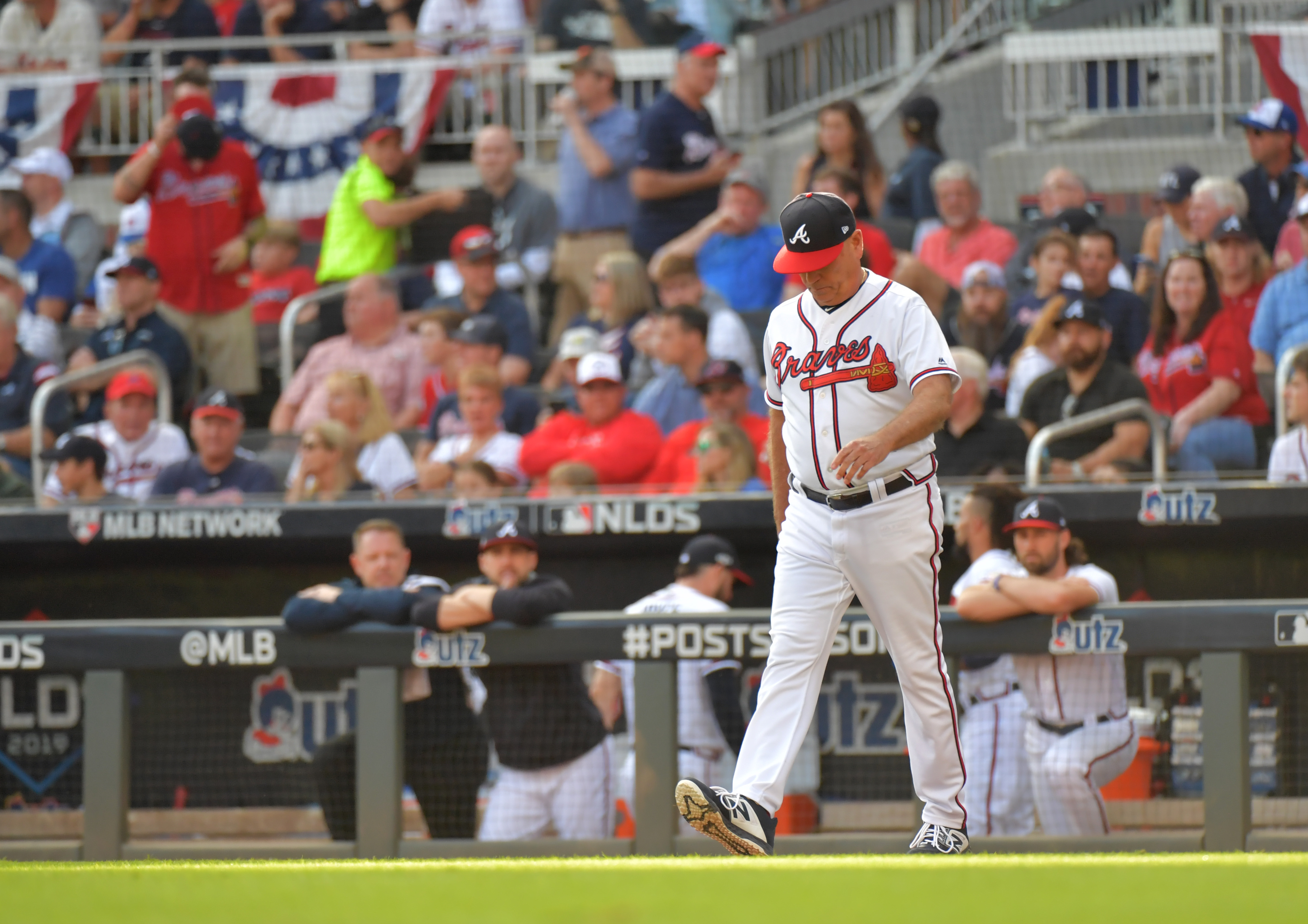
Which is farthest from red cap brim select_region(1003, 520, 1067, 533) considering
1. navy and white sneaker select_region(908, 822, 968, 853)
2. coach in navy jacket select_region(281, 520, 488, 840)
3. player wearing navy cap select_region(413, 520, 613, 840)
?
coach in navy jacket select_region(281, 520, 488, 840)

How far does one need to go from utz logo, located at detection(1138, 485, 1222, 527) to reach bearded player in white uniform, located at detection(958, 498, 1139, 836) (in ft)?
1.86

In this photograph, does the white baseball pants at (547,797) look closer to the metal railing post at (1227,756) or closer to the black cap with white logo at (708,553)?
the black cap with white logo at (708,553)

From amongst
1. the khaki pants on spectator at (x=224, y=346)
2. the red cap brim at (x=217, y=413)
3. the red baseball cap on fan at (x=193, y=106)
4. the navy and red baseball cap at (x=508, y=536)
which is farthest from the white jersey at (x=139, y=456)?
the red baseball cap on fan at (x=193, y=106)

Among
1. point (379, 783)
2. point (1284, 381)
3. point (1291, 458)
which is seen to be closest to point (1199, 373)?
point (1284, 381)

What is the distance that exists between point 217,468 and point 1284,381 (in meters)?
4.77

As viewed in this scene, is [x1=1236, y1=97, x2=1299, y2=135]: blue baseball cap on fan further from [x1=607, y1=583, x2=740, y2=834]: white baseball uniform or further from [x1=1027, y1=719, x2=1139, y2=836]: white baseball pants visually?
[x1=607, y1=583, x2=740, y2=834]: white baseball uniform

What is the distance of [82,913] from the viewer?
305 cm

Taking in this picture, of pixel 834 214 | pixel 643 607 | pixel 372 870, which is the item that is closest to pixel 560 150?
pixel 643 607

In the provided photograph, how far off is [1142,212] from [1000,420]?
4411 millimetres

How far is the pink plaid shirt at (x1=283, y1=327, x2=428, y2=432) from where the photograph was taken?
9125 millimetres

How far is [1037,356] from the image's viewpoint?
8078 millimetres

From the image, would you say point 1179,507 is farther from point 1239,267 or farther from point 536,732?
point 536,732

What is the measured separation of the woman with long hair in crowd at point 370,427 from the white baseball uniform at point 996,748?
9.60ft

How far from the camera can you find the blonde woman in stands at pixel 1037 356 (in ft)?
26.3
